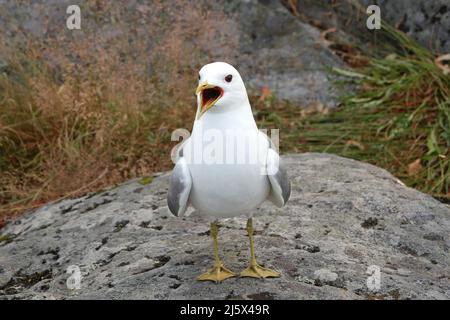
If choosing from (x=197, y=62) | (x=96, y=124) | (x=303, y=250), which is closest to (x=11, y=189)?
(x=96, y=124)

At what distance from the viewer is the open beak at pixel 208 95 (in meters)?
2.25

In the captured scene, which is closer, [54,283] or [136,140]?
[54,283]

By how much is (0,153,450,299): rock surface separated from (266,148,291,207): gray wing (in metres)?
0.30

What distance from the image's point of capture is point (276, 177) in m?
2.43

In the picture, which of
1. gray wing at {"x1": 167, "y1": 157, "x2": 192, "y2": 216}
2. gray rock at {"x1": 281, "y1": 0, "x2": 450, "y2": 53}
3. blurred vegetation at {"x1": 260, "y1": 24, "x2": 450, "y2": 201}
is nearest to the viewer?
gray wing at {"x1": 167, "y1": 157, "x2": 192, "y2": 216}

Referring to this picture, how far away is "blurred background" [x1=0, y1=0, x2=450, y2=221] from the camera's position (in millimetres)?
4488

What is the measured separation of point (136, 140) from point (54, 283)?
1869 mm

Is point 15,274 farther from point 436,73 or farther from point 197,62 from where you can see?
point 436,73

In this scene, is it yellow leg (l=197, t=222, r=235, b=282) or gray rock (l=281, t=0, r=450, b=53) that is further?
gray rock (l=281, t=0, r=450, b=53)

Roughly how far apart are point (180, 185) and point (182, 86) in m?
2.43

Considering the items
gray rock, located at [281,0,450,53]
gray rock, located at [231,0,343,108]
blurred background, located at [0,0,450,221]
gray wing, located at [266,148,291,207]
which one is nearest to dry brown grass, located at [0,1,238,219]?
blurred background, located at [0,0,450,221]

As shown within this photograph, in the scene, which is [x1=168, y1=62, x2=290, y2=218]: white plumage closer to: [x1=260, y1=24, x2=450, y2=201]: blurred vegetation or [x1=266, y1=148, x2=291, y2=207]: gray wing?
[x1=266, y1=148, x2=291, y2=207]: gray wing

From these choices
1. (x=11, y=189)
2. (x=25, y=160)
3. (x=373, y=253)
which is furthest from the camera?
(x=25, y=160)
